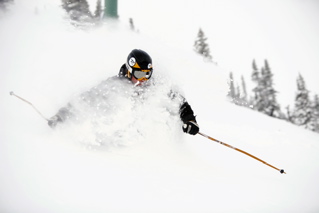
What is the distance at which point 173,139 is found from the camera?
3965 mm

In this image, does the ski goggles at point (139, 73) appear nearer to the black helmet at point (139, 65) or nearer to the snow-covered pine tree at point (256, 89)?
the black helmet at point (139, 65)

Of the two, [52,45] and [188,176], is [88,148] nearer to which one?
[188,176]

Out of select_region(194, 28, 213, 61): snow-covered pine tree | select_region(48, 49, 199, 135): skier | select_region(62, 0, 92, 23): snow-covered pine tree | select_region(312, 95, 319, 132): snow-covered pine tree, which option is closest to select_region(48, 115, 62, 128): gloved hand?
select_region(48, 49, 199, 135): skier

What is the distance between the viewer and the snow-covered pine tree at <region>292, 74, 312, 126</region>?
26911 mm

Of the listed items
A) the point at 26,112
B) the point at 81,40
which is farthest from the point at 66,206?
the point at 81,40

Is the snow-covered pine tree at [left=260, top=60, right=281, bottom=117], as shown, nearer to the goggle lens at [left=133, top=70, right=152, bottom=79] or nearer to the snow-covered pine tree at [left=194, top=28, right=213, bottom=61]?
the snow-covered pine tree at [left=194, top=28, right=213, bottom=61]

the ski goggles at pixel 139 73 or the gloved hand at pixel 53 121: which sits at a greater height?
the ski goggles at pixel 139 73

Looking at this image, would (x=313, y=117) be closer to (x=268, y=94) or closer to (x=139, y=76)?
(x=268, y=94)

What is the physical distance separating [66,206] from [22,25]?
30.5 feet

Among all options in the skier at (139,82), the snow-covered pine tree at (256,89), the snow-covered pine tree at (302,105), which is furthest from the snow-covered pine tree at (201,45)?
the skier at (139,82)

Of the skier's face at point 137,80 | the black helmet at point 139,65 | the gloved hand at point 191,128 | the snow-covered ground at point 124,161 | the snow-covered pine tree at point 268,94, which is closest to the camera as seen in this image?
the snow-covered ground at point 124,161

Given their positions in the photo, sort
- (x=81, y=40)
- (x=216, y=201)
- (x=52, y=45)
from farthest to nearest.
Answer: (x=81, y=40)
(x=52, y=45)
(x=216, y=201)

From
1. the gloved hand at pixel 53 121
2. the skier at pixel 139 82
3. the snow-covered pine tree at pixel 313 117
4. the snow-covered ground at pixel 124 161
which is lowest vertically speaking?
the snow-covered pine tree at pixel 313 117

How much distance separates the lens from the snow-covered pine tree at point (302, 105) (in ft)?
88.3
